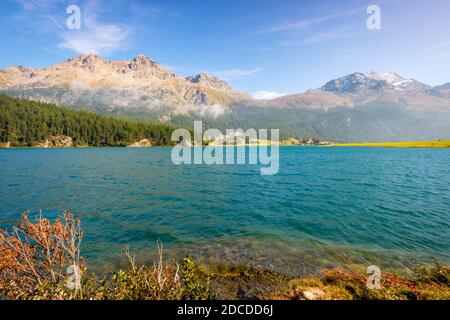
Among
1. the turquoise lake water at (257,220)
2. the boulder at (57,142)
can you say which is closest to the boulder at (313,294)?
the turquoise lake water at (257,220)

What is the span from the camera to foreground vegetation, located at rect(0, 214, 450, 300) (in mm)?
7402

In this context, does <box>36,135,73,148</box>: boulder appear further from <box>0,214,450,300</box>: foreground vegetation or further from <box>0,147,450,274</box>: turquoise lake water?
<box>0,214,450,300</box>: foreground vegetation

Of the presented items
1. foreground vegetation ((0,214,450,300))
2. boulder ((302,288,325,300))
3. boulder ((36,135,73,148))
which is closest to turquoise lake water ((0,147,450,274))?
foreground vegetation ((0,214,450,300))

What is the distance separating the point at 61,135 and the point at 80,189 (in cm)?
19348

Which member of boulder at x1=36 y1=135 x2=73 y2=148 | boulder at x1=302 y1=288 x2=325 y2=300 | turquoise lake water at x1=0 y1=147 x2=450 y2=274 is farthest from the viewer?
boulder at x1=36 y1=135 x2=73 y2=148

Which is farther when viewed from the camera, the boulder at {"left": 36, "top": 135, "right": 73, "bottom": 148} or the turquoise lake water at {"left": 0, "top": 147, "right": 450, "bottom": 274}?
the boulder at {"left": 36, "top": 135, "right": 73, "bottom": 148}

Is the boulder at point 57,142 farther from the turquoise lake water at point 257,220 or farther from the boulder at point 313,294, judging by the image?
the boulder at point 313,294

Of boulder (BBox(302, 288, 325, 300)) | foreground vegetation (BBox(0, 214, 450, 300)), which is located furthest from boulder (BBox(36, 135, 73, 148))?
boulder (BBox(302, 288, 325, 300))

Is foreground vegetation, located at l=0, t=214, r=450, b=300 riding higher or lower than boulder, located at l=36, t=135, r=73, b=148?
lower

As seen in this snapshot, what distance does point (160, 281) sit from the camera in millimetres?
7648

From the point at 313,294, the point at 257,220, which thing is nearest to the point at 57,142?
the point at 257,220

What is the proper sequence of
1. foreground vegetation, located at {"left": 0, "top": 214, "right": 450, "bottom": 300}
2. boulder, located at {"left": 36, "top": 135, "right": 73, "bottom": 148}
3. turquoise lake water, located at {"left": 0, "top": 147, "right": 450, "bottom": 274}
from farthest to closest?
boulder, located at {"left": 36, "top": 135, "right": 73, "bottom": 148}, turquoise lake water, located at {"left": 0, "top": 147, "right": 450, "bottom": 274}, foreground vegetation, located at {"left": 0, "top": 214, "right": 450, "bottom": 300}
